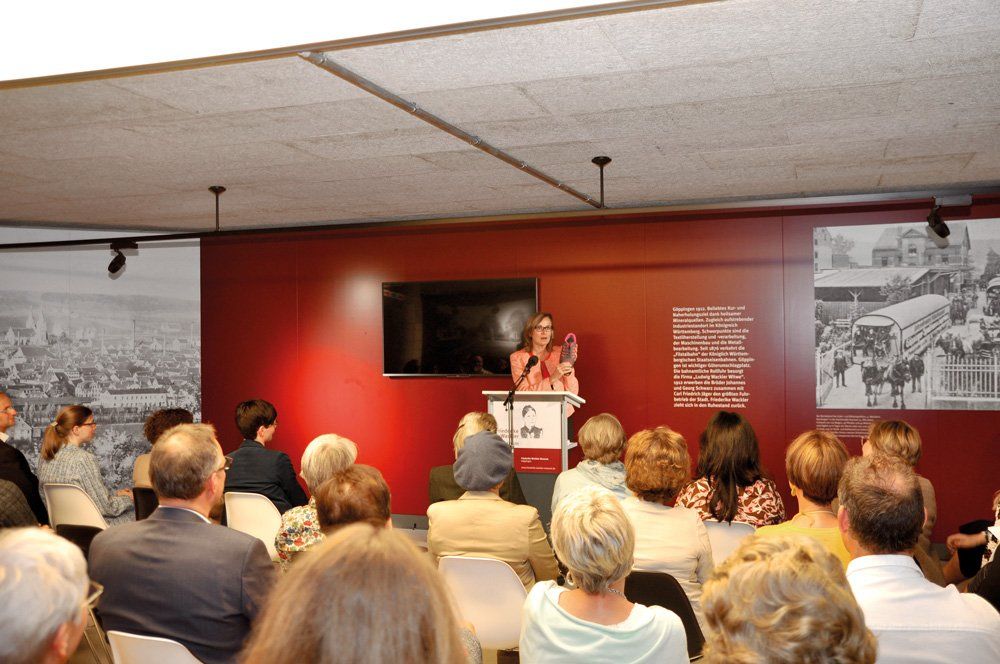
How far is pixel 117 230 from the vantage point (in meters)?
8.52

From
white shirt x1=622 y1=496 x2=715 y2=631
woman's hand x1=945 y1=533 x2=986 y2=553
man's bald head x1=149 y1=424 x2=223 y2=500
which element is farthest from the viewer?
woman's hand x1=945 y1=533 x2=986 y2=553

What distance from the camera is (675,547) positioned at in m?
3.13

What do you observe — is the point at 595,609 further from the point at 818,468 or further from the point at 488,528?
the point at 818,468

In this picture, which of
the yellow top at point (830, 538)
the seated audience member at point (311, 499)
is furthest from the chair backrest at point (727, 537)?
the seated audience member at point (311, 499)

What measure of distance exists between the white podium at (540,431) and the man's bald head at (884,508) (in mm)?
3871

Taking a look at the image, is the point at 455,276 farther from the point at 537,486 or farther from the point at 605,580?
the point at 605,580

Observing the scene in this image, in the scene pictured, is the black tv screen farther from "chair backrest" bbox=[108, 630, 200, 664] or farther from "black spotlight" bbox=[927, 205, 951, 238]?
"chair backrest" bbox=[108, 630, 200, 664]

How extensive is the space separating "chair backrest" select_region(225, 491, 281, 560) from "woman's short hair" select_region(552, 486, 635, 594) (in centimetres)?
278

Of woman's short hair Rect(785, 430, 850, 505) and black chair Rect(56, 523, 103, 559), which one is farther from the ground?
woman's short hair Rect(785, 430, 850, 505)

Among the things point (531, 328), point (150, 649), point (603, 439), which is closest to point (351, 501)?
point (150, 649)

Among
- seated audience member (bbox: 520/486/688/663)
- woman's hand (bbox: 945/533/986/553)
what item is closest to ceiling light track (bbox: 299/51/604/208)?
seated audience member (bbox: 520/486/688/663)

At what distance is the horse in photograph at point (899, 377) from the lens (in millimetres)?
6812

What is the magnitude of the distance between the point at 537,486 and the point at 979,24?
4099 mm

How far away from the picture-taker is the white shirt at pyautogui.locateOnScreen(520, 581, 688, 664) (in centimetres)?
204
